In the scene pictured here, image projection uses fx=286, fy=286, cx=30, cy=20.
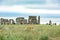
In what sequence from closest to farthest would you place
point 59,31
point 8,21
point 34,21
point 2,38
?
point 2,38, point 59,31, point 8,21, point 34,21

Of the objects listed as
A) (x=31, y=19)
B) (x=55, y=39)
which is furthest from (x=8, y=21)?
(x=55, y=39)

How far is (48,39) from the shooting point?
29812 mm

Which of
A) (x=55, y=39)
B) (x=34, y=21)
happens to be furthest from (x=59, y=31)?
(x=34, y=21)

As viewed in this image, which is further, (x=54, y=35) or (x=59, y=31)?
(x=59, y=31)

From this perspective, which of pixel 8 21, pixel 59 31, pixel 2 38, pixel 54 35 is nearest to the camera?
pixel 2 38

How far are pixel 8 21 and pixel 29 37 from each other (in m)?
24.6

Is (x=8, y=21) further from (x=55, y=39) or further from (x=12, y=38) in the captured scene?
(x=12, y=38)

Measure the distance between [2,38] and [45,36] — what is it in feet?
28.9

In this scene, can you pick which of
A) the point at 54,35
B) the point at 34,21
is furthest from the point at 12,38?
the point at 34,21

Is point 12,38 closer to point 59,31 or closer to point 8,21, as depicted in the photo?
point 59,31

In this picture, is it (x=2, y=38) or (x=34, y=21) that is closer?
(x=2, y=38)

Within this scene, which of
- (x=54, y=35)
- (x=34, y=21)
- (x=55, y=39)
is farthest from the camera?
(x=34, y=21)

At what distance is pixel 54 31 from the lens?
3703cm

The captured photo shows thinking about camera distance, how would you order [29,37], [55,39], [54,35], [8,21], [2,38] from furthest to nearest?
1. [8,21]
2. [54,35]
3. [55,39]
4. [29,37]
5. [2,38]
